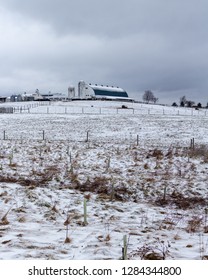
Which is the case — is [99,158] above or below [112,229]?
above

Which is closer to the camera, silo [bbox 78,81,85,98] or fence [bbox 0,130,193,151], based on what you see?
fence [bbox 0,130,193,151]

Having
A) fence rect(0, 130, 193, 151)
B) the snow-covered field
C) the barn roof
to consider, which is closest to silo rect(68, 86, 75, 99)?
the barn roof

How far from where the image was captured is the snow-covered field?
7.08m

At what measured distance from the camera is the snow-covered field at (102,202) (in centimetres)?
708

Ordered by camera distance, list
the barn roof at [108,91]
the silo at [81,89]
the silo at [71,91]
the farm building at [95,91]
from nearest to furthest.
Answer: the farm building at [95,91] < the silo at [81,89] < the barn roof at [108,91] < the silo at [71,91]

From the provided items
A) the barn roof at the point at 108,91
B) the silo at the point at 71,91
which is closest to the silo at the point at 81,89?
the silo at the point at 71,91

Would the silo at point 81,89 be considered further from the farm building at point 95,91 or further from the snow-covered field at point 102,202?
the snow-covered field at point 102,202

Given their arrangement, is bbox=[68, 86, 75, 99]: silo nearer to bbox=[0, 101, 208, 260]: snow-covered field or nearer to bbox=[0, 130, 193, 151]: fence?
bbox=[0, 130, 193, 151]: fence

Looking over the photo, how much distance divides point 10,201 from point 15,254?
414 centimetres

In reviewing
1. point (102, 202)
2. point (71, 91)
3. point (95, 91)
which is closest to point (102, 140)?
point (102, 202)

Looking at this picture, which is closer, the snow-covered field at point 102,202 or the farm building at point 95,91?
the snow-covered field at point 102,202

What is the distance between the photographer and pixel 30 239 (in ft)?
24.3
